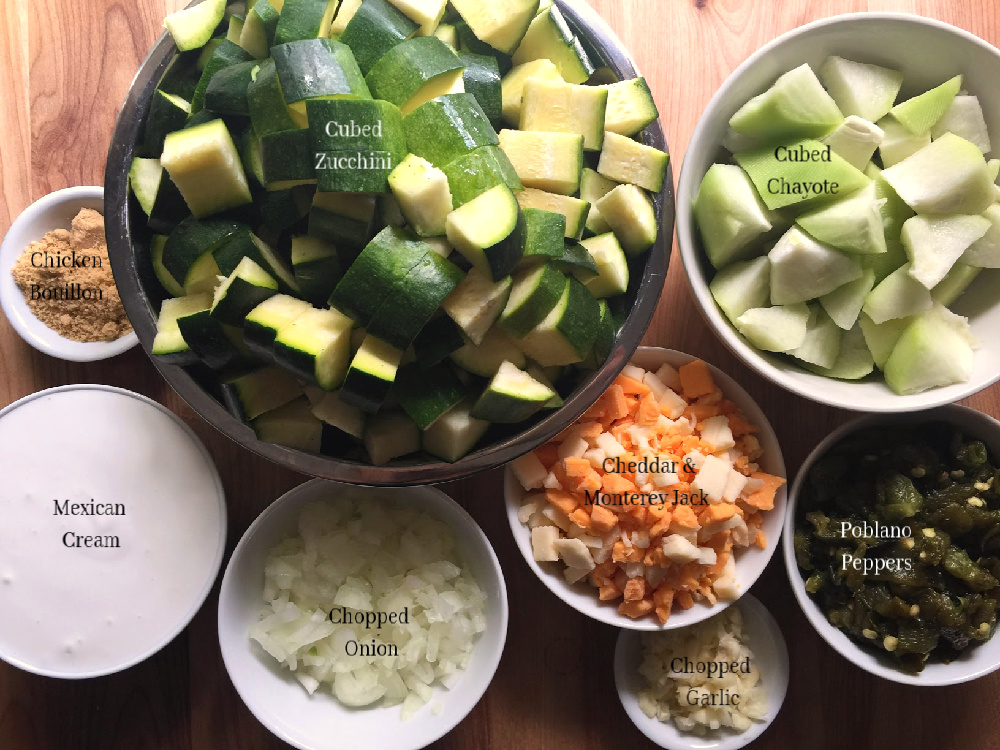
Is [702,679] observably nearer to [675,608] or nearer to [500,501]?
[675,608]

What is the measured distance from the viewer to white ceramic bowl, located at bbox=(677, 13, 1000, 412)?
4.73ft

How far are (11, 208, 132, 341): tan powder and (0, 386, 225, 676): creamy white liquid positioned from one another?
16 cm

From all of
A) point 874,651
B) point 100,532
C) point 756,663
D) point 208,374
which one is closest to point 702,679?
point 756,663

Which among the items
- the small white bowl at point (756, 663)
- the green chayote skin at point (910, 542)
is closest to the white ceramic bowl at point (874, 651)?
the green chayote skin at point (910, 542)

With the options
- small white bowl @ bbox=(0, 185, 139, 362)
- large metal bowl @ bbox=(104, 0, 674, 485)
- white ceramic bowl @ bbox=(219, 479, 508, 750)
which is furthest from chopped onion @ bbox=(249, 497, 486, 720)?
small white bowl @ bbox=(0, 185, 139, 362)

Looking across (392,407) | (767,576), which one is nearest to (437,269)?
(392,407)

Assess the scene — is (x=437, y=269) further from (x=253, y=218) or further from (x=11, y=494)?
(x=11, y=494)

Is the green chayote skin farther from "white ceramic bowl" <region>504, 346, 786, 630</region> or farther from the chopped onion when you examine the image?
the chopped onion

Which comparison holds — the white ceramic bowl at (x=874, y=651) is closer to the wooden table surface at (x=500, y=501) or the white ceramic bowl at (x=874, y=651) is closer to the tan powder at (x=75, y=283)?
the wooden table surface at (x=500, y=501)

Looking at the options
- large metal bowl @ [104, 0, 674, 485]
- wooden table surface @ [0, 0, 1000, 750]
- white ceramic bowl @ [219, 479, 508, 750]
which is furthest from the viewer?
wooden table surface @ [0, 0, 1000, 750]

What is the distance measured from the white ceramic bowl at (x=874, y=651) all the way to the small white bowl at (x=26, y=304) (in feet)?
4.78

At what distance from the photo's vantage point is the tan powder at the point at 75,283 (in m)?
1.65

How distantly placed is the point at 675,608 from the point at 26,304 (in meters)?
1.53

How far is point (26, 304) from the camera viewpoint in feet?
5.47
